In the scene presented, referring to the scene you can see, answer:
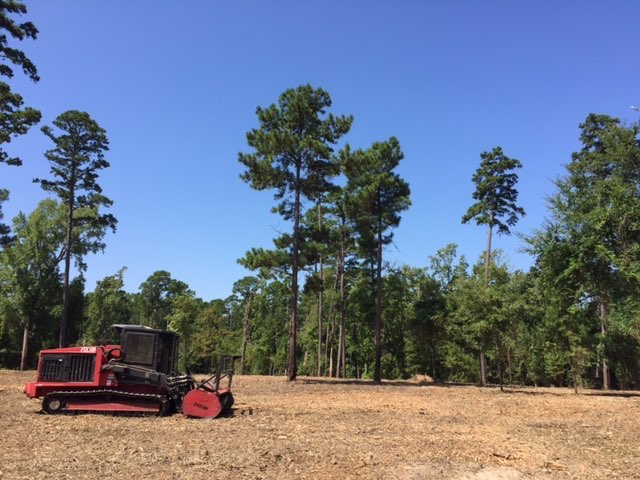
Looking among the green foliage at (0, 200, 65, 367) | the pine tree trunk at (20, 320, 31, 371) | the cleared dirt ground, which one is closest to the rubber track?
the cleared dirt ground

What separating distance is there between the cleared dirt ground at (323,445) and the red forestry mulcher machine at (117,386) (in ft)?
1.54

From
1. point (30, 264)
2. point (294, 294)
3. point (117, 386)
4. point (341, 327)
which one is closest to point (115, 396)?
point (117, 386)

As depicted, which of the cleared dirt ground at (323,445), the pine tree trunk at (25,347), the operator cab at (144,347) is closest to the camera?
the cleared dirt ground at (323,445)

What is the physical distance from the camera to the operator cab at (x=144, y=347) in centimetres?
1271

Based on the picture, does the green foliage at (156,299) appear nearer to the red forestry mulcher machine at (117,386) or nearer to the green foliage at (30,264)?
the green foliage at (30,264)

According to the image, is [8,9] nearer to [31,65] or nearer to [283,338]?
[31,65]

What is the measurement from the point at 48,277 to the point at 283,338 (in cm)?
3182

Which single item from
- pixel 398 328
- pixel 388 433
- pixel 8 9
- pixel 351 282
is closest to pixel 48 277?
pixel 351 282

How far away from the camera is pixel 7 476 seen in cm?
632

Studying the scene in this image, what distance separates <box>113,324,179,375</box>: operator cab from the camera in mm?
12711

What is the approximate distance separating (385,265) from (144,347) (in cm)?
3195

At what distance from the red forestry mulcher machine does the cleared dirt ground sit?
469 mm

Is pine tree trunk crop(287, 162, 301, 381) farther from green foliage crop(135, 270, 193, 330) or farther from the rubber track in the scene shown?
green foliage crop(135, 270, 193, 330)

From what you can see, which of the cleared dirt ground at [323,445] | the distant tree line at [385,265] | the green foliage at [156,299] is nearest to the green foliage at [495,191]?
the distant tree line at [385,265]
